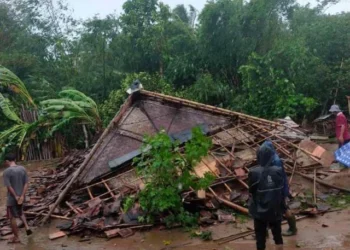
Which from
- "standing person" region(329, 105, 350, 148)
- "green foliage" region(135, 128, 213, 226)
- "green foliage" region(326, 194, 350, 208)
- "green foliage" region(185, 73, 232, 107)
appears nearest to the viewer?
"green foliage" region(135, 128, 213, 226)

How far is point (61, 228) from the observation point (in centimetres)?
816

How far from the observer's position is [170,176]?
299 inches

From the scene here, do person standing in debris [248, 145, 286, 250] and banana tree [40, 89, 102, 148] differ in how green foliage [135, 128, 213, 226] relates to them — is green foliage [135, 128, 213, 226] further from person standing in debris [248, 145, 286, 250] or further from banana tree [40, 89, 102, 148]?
banana tree [40, 89, 102, 148]

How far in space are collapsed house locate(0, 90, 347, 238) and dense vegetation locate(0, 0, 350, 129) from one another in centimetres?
556

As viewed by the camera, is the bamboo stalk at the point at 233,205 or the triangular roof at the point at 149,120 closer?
the bamboo stalk at the point at 233,205

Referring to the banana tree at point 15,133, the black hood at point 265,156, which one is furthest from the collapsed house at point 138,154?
the banana tree at point 15,133

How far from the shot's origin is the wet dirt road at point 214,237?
21.4 feet

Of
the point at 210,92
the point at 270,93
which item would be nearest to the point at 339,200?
the point at 270,93

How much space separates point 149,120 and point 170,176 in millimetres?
3568

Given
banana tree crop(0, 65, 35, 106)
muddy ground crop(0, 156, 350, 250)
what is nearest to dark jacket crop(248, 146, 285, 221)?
muddy ground crop(0, 156, 350, 250)

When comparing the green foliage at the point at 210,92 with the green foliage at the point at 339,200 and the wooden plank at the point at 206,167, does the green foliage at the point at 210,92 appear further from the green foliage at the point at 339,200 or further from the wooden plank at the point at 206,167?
the green foliage at the point at 339,200

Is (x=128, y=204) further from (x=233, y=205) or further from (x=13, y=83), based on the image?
(x=13, y=83)

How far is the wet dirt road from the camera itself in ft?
21.4

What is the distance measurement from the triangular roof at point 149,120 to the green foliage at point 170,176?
234 centimetres
